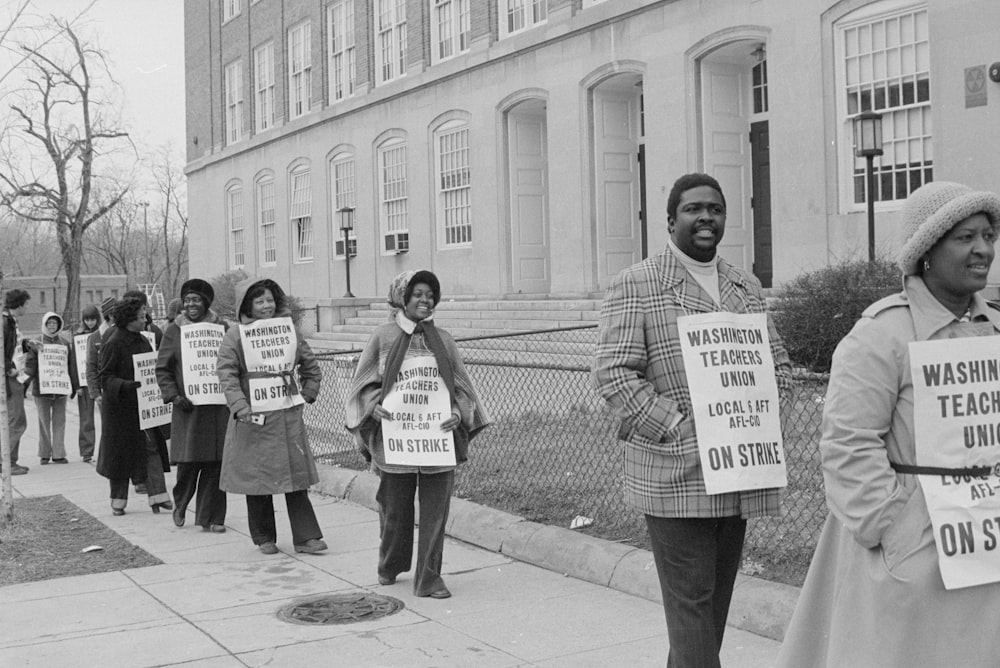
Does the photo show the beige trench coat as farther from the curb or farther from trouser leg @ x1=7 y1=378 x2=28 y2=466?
trouser leg @ x1=7 y1=378 x2=28 y2=466

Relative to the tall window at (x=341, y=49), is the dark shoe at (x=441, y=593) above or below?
below

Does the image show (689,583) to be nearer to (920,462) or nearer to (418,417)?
(920,462)

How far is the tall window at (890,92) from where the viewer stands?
15.0 meters

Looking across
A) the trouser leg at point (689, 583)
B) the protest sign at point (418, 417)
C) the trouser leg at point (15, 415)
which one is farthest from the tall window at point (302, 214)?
the trouser leg at point (689, 583)

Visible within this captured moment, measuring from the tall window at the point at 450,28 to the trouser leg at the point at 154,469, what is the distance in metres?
16.2

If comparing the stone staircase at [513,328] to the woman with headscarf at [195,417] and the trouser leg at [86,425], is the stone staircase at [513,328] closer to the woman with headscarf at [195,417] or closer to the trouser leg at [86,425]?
the woman with headscarf at [195,417]

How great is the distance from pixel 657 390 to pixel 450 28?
887 inches

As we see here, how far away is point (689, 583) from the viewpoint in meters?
4.12

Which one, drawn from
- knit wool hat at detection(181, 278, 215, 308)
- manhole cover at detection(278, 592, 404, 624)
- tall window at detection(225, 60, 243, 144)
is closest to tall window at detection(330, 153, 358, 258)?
tall window at detection(225, 60, 243, 144)

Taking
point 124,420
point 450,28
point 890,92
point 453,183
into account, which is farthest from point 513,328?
point 124,420

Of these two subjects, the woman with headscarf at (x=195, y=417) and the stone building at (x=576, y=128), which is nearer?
the woman with headscarf at (x=195, y=417)

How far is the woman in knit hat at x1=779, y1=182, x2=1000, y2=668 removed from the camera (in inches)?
120

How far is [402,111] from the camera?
27.0m

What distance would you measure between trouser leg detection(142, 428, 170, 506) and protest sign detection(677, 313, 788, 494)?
7192 millimetres
